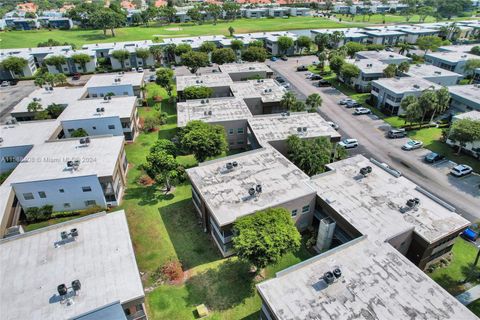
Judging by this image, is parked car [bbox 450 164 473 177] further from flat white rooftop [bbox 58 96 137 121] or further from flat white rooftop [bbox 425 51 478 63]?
flat white rooftop [bbox 58 96 137 121]

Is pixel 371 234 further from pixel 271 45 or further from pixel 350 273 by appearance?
pixel 271 45

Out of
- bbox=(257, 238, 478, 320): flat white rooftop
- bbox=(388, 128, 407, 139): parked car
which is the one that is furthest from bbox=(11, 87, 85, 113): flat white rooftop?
bbox=(388, 128, 407, 139): parked car

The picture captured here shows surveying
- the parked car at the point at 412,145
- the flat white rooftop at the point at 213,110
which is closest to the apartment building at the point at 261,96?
the flat white rooftop at the point at 213,110

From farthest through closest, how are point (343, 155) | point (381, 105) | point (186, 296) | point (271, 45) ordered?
point (271, 45) < point (381, 105) < point (343, 155) < point (186, 296)

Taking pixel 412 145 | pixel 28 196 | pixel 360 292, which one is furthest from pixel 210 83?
pixel 360 292

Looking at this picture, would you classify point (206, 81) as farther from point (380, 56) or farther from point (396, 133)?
point (380, 56)

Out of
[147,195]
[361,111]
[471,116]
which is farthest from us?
[361,111]

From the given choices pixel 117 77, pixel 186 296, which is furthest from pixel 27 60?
pixel 186 296
